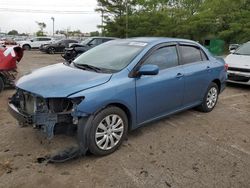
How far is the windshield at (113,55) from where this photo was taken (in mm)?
4016

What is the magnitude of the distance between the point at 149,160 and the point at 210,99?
8.74 ft

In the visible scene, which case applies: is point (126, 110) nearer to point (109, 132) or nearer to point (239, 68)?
point (109, 132)

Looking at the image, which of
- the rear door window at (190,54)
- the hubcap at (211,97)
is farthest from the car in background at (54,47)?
the rear door window at (190,54)

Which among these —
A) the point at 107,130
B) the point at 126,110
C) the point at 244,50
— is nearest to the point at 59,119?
the point at 107,130

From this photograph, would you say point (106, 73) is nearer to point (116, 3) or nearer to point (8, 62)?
point (8, 62)

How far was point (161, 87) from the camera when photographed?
13.9 ft

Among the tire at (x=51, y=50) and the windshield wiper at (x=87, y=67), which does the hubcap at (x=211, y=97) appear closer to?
the windshield wiper at (x=87, y=67)

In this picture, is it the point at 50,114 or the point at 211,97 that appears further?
the point at 211,97

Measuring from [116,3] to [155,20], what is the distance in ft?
26.7

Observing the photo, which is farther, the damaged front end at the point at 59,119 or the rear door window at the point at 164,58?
the rear door window at the point at 164,58

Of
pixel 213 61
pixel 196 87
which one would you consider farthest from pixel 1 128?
pixel 213 61

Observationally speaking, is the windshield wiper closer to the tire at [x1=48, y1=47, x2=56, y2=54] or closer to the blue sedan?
the blue sedan

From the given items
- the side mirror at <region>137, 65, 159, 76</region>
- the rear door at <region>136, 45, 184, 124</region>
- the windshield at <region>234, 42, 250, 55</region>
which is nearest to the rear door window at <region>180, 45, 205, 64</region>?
the rear door at <region>136, 45, 184, 124</region>

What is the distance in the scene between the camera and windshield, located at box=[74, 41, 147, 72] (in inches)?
158
